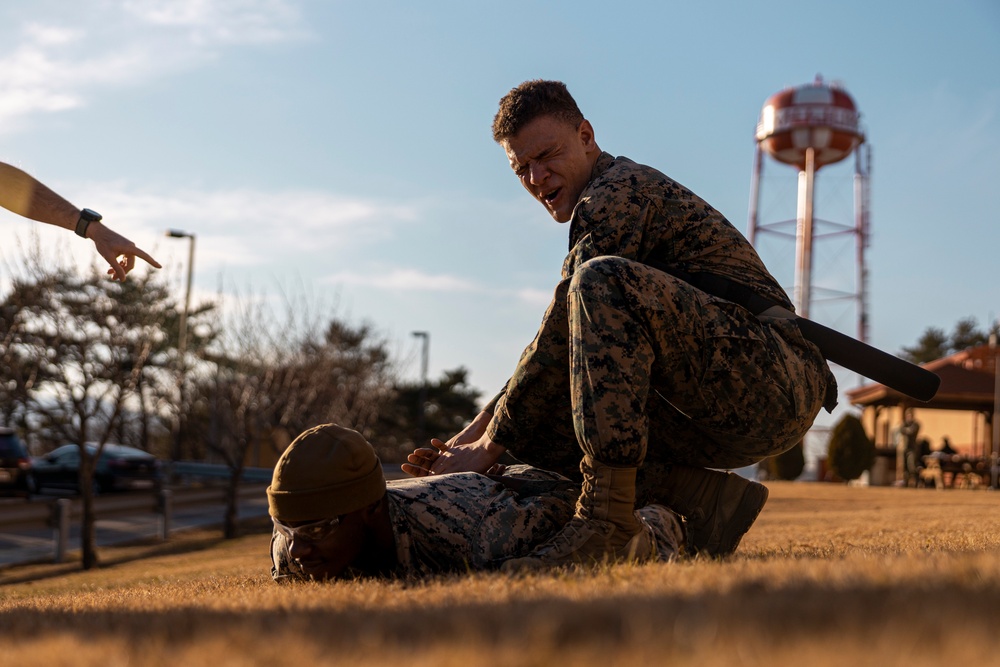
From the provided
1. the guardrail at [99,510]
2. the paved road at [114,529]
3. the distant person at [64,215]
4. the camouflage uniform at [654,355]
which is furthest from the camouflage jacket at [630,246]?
the guardrail at [99,510]

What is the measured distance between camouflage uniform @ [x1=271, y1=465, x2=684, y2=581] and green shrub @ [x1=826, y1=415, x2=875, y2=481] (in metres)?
28.0

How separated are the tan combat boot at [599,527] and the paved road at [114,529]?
1478cm

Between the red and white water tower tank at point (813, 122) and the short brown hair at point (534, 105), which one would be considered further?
the red and white water tower tank at point (813, 122)

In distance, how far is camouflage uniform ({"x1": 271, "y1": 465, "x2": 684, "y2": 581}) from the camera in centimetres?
376

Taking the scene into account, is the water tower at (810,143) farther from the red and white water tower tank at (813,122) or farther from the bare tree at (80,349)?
the bare tree at (80,349)

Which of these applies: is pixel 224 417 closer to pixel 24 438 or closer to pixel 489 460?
pixel 24 438

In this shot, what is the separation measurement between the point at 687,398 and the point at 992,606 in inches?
73.9

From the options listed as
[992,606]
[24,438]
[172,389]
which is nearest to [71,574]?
[992,606]

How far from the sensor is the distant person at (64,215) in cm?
493

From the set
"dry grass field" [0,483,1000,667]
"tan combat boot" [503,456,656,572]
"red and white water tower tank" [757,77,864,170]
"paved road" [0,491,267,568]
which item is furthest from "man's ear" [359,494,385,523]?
"red and white water tower tank" [757,77,864,170]

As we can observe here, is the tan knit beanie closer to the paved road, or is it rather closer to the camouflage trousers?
the camouflage trousers

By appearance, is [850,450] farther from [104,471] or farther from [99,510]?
[104,471]

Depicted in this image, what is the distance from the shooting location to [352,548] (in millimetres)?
3727

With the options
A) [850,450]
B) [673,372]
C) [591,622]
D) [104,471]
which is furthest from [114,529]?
[591,622]
